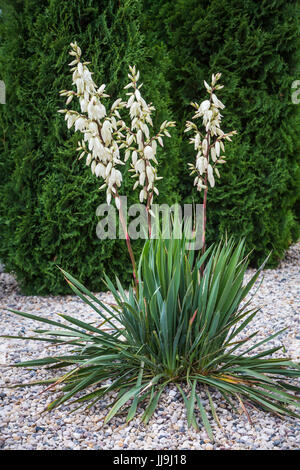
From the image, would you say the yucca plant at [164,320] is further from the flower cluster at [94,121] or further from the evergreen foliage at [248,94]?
the evergreen foliage at [248,94]

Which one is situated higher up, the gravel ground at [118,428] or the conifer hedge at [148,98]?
the conifer hedge at [148,98]

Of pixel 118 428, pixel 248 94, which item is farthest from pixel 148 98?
pixel 118 428

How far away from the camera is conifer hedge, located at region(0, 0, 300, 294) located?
14.3ft

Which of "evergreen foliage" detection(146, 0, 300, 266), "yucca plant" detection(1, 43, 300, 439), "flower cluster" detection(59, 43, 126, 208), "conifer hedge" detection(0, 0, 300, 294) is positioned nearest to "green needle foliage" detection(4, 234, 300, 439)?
"yucca plant" detection(1, 43, 300, 439)

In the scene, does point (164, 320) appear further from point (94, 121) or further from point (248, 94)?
point (248, 94)

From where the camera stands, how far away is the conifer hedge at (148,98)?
435 cm

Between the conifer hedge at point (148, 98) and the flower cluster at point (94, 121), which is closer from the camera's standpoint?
the flower cluster at point (94, 121)

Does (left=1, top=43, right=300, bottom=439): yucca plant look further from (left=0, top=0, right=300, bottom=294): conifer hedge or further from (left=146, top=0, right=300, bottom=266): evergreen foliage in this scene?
(left=146, top=0, right=300, bottom=266): evergreen foliage

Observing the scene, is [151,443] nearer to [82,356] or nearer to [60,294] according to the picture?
[82,356]

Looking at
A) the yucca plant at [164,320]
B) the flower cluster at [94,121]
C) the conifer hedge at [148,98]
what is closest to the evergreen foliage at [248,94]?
the conifer hedge at [148,98]

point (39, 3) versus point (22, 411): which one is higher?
point (39, 3)
